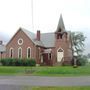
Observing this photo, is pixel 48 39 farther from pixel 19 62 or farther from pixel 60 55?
pixel 19 62

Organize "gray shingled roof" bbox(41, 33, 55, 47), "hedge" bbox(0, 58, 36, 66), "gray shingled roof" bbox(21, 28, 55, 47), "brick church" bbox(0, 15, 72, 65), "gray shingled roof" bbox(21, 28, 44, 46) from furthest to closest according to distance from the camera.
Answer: "gray shingled roof" bbox(41, 33, 55, 47) < "gray shingled roof" bbox(21, 28, 55, 47) < "gray shingled roof" bbox(21, 28, 44, 46) < "brick church" bbox(0, 15, 72, 65) < "hedge" bbox(0, 58, 36, 66)

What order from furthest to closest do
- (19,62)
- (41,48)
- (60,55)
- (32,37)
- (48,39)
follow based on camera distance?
(48,39)
(41,48)
(32,37)
(60,55)
(19,62)

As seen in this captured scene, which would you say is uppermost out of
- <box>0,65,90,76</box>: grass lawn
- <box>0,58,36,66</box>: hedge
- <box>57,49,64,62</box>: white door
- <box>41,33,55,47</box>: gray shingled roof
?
<box>41,33,55,47</box>: gray shingled roof

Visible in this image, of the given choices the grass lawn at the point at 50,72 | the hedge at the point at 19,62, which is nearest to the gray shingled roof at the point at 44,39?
the hedge at the point at 19,62

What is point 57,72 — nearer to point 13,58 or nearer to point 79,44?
point 13,58

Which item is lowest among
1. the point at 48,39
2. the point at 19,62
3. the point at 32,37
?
the point at 19,62

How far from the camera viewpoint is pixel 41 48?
67.6 metres

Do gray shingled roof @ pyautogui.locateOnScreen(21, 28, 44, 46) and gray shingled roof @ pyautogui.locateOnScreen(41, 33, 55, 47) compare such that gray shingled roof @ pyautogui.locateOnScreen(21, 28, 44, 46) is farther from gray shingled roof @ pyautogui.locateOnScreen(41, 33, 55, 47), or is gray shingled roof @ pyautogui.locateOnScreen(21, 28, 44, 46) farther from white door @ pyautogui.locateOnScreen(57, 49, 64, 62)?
white door @ pyautogui.locateOnScreen(57, 49, 64, 62)

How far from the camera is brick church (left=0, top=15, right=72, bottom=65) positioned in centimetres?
6488

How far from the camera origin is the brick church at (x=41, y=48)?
6488cm

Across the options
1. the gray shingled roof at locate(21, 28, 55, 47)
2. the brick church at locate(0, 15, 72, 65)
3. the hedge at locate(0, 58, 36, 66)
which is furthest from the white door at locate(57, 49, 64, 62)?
the hedge at locate(0, 58, 36, 66)

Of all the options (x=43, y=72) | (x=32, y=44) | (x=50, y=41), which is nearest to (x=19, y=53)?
(x=32, y=44)

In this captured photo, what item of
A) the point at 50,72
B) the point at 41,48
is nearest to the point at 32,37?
the point at 41,48

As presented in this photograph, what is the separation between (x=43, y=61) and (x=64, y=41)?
22.5 feet
